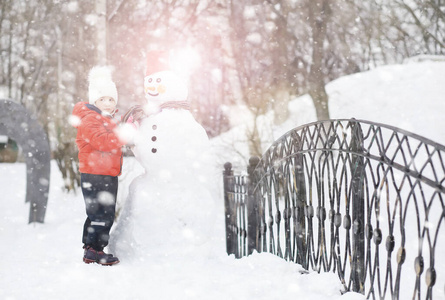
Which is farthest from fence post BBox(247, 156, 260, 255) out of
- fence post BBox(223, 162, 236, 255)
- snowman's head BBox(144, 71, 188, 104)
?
snowman's head BBox(144, 71, 188, 104)

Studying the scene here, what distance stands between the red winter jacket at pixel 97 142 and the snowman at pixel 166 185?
9.4 inches

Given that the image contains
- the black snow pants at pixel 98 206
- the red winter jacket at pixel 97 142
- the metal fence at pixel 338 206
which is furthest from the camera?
the black snow pants at pixel 98 206

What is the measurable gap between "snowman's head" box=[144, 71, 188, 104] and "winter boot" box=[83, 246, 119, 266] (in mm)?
1585

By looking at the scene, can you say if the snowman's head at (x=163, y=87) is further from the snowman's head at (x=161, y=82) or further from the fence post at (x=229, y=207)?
the fence post at (x=229, y=207)

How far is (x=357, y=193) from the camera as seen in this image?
3.13 metres

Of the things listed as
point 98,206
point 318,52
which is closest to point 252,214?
point 98,206

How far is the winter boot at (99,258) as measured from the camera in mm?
4227

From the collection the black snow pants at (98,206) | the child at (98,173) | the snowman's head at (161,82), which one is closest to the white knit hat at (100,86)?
the child at (98,173)

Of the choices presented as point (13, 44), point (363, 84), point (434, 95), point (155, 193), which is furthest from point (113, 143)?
point (13, 44)

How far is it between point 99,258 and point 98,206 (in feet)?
1.64

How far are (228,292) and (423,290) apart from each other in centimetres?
434

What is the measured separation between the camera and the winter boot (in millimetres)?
4227

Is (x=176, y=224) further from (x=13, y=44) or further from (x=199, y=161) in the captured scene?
(x=13, y=44)

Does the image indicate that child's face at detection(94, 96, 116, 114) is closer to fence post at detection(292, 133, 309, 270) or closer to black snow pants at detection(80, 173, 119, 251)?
black snow pants at detection(80, 173, 119, 251)
